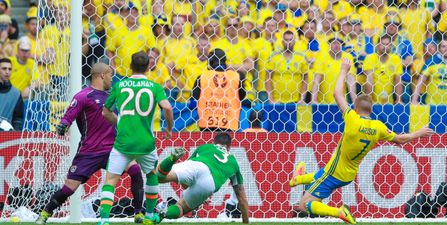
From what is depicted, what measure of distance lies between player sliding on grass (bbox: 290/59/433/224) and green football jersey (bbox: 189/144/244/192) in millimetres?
730

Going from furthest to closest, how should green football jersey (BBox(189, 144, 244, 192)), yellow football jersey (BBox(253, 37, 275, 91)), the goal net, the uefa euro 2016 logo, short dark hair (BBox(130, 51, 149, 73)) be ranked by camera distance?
yellow football jersey (BBox(253, 37, 275, 91)) → the uefa euro 2016 logo → the goal net → green football jersey (BBox(189, 144, 244, 192)) → short dark hair (BBox(130, 51, 149, 73))

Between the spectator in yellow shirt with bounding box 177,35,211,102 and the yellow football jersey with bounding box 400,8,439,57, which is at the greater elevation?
the yellow football jersey with bounding box 400,8,439,57

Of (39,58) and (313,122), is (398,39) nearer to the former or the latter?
(313,122)

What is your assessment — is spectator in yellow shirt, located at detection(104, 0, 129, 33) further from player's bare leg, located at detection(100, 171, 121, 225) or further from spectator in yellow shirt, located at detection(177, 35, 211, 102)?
player's bare leg, located at detection(100, 171, 121, 225)

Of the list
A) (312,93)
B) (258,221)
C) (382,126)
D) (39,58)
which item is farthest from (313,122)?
(39,58)

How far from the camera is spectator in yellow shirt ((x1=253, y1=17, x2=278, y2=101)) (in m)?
11.5

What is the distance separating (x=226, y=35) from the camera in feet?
38.7

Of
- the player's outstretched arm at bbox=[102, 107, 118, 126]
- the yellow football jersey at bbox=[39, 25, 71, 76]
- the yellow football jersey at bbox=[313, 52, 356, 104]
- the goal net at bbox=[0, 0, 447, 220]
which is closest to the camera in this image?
the player's outstretched arm at bbox=[102, 107, 118, 126]

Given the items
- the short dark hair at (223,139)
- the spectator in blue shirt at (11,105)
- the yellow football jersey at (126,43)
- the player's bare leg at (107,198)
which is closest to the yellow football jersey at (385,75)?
Result: the short dark hair at (223,139)

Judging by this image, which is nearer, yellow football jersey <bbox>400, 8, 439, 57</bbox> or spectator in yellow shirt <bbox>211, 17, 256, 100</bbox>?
spectator in yellow shirt <bbox>211, 17, 256, 100</bbox>

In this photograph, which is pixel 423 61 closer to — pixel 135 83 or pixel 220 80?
pixel 220 80

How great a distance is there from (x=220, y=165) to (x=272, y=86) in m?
2.17

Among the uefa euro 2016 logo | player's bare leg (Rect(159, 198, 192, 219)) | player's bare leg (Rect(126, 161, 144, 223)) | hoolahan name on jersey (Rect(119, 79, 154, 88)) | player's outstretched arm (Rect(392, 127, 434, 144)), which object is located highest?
the uefa euro 2016 logo

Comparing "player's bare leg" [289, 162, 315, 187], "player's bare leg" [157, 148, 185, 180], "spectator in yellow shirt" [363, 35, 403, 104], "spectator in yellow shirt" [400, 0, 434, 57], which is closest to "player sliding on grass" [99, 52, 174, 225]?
"player's bare leg" [157, 148, 185, 180]
